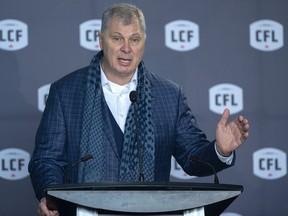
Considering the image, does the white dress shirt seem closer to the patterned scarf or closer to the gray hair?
the patterned scarf

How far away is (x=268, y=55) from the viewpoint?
3.80 m

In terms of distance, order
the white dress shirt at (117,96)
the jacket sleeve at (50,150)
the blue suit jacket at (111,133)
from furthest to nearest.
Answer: the white dress shirt at (117,96), the blue suit jacket at (111,133), the jacket sleeve at (50,150)

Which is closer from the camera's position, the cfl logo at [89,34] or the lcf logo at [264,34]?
the cfl logo at [89,34]

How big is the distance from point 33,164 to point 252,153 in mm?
1642

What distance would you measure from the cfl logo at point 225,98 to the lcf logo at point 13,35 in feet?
3.55

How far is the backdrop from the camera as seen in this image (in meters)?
3.64

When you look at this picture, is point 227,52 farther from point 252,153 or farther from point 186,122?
point 186,122

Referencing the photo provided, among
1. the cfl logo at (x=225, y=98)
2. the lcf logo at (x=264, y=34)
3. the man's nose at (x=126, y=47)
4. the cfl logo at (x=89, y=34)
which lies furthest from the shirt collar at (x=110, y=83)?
the lcf logo at (x=264, y=34)

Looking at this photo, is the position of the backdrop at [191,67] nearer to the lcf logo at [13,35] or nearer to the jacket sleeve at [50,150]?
the lcf logo at [13,35]

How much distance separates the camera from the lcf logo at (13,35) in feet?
11.9

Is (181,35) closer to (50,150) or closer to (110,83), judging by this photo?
(110,83)

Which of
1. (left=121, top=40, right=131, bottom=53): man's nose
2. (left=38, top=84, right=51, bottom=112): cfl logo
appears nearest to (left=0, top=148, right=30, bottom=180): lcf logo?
(left=38, top=84, right=51, bottom=112): cfl logo

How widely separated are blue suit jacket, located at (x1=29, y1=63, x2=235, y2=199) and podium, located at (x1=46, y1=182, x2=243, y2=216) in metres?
0.70

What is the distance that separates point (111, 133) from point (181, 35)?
1250mm
